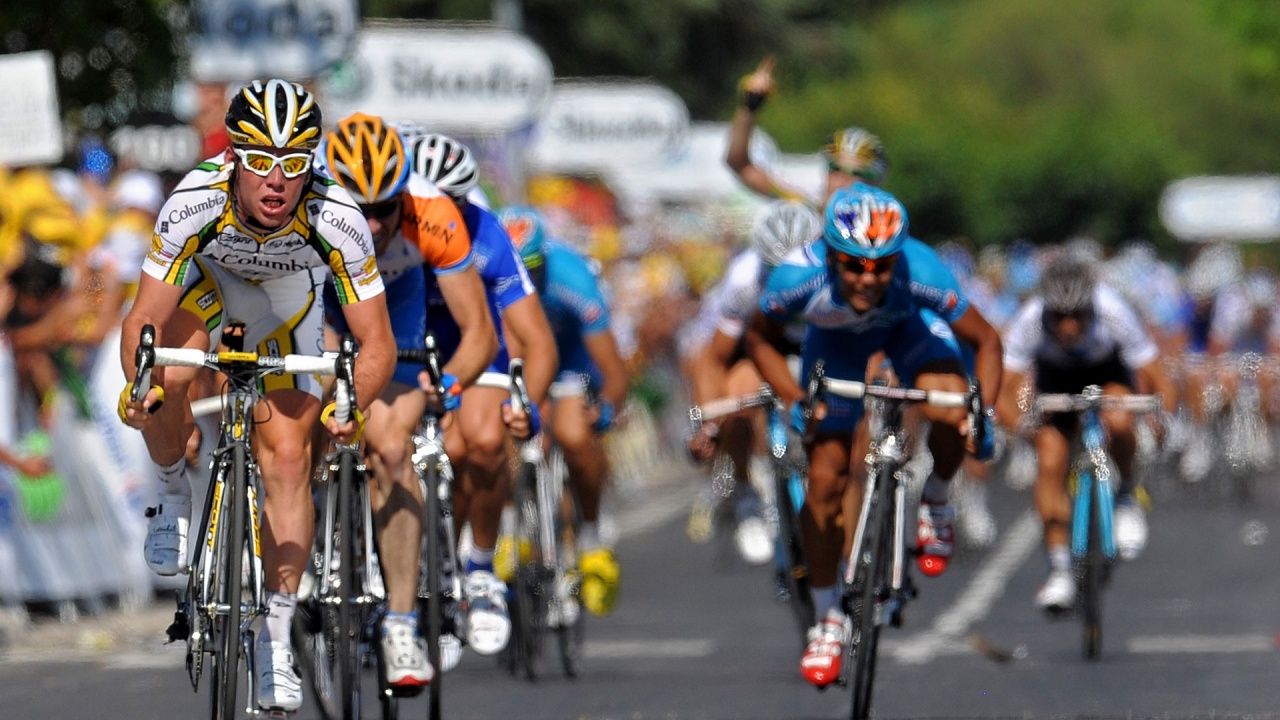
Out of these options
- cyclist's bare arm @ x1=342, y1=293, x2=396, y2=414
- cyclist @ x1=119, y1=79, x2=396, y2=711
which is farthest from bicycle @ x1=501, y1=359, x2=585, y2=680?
cyclist's bare arm @ x1=342, y1=293, x2=396, y2=414

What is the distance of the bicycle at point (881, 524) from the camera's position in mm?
9242

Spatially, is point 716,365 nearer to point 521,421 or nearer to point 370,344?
point 521,421

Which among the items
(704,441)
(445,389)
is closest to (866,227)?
(445,389)

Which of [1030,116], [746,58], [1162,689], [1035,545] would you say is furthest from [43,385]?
[1030,116]

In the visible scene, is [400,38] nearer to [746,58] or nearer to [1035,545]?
[1035,545]

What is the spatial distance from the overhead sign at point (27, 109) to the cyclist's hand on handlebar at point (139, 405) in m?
5.94

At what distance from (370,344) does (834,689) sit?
393 cm

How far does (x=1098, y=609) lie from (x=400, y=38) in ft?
27.8

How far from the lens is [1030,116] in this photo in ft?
279

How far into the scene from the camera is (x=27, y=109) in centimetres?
1292

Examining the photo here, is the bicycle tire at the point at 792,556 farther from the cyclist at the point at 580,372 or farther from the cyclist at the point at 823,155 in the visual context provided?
the cyclist at the point at 823,155

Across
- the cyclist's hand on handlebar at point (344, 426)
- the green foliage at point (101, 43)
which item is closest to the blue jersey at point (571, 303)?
the green foliage at point (101, 43)

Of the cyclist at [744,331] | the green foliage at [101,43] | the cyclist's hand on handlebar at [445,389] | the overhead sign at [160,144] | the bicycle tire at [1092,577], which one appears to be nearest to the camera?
the cyclist's hand on handlebar at [445,389]

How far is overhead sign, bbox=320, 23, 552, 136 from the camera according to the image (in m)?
18.3
